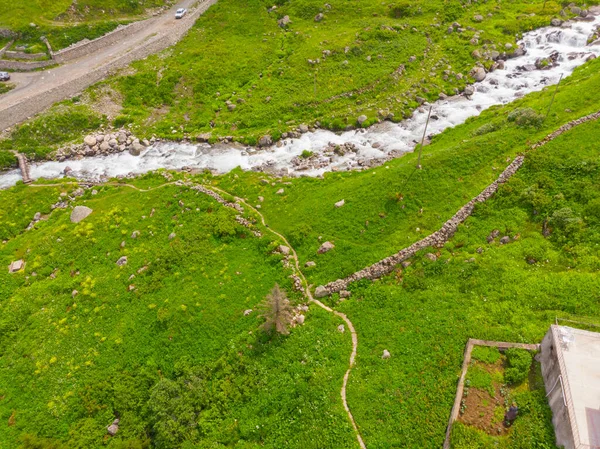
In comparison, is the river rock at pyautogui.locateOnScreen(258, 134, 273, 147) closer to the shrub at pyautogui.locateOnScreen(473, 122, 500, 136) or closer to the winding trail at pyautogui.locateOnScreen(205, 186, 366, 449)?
the winding trail at pyautogui.locateOnScreen(205, 186, 366, 449)

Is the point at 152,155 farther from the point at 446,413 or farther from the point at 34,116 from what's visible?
the point at 446,413

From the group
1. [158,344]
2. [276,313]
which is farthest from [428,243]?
[158,344]

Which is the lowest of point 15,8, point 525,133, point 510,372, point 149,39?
point 510,372

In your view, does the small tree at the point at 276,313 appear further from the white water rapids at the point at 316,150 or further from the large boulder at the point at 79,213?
the large boulder at the point at 79,213

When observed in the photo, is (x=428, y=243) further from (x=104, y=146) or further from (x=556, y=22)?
(x=556, y=22)

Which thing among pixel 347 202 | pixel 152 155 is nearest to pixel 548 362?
pixel 347 202

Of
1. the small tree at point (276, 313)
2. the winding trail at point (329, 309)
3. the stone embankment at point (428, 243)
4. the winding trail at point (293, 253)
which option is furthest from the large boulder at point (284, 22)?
the small tree at point (276, 313)
